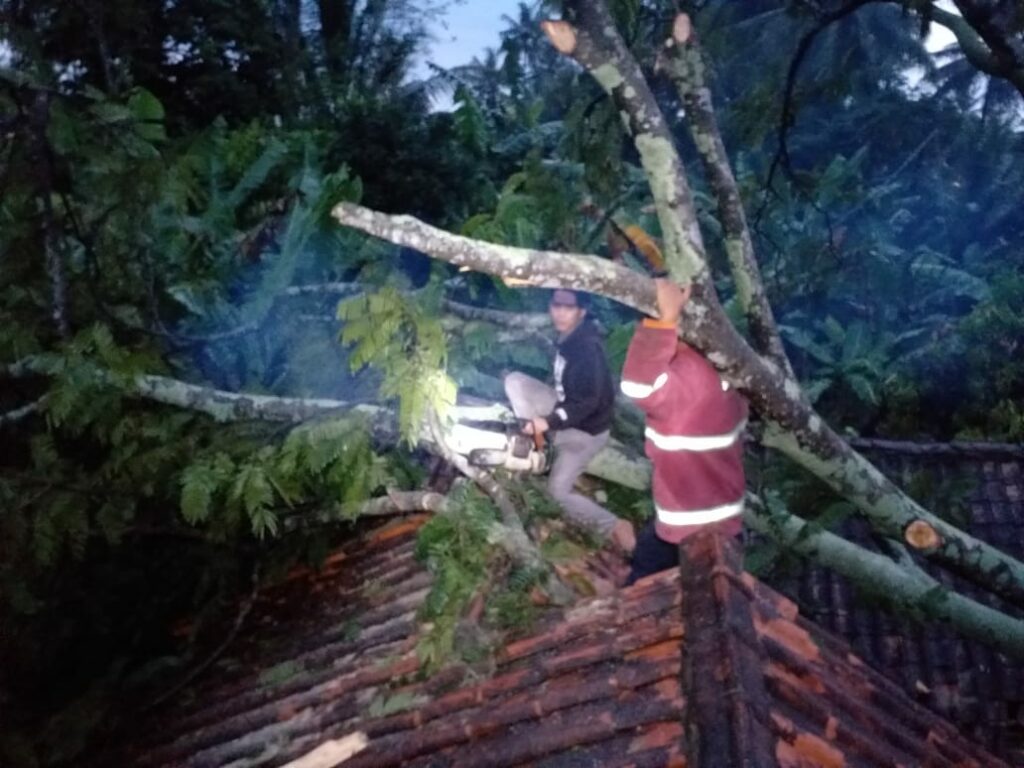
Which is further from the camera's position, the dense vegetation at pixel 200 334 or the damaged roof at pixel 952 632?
the damaged roof at pixel 952 632

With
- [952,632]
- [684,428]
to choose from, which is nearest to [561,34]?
[684,428]

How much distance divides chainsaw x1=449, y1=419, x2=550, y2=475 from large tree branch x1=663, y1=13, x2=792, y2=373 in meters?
1.43

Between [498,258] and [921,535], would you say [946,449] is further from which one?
[498,258]

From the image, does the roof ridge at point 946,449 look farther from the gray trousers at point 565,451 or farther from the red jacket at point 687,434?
the red jacket at point 687,434

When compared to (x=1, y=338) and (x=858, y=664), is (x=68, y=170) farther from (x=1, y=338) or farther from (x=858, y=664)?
(x=858, y=664)

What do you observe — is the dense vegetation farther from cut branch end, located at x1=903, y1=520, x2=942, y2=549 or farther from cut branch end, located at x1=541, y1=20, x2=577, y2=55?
cut branch end, located at x1=903, y1=520, x2=942, y2=549

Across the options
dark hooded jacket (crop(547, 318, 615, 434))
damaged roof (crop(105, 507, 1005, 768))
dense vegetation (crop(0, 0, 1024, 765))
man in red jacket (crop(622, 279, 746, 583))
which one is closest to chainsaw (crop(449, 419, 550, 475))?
dark hooded jacket (crop(547, 318, 615, 434))

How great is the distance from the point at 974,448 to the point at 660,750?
284 inches

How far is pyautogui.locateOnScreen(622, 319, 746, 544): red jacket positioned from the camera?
339 cm

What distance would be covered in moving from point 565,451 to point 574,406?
1.06 ft

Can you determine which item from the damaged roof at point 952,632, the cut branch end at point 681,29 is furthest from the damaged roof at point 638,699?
the damaged roof at point 952,632

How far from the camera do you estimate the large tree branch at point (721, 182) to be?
406 centimetres

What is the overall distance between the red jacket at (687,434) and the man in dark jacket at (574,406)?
90 centimetres

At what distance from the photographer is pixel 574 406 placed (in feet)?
15.4
